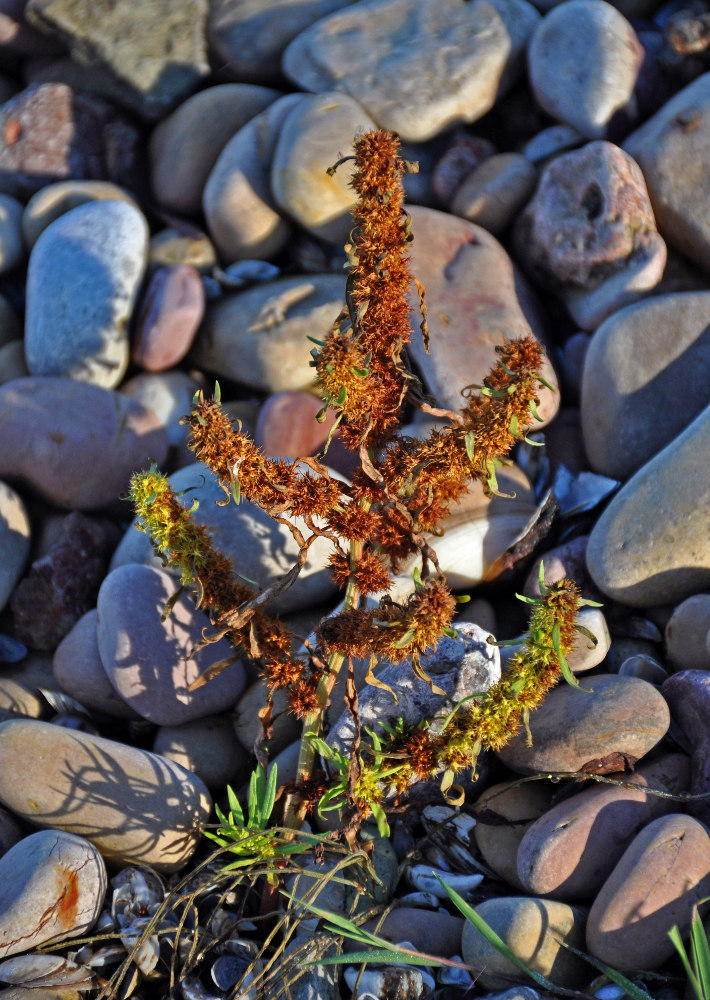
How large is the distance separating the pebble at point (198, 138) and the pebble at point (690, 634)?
10.5 feet

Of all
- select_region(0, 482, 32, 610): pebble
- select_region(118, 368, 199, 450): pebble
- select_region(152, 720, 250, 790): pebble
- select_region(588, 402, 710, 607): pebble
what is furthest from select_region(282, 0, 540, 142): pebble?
select_region(152, 720, 250, 790): pebble

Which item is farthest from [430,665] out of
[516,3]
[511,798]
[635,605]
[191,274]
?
[516,3]

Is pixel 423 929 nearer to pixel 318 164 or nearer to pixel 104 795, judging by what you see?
pixel 104 795

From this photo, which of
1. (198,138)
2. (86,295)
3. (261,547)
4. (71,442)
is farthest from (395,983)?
(198,138)

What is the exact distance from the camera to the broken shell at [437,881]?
2.36 metres

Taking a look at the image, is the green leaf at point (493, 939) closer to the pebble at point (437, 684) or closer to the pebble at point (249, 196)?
the pebble at point (437, 684)

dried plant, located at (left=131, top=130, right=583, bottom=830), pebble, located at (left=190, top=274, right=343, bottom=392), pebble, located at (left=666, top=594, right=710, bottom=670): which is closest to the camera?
dried plant, located at (left=131, top=130, right=583, bottom=830)

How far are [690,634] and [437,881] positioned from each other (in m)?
1.11

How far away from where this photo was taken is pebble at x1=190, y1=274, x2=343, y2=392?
3.75 m

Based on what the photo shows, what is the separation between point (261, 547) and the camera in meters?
3.04

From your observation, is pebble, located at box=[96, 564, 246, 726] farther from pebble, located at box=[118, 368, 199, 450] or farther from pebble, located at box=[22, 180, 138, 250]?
pebble, located at box=[22, 180, 138, 250]

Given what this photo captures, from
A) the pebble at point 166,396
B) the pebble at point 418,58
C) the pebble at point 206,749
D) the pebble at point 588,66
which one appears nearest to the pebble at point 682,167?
the pebble at point 588,66

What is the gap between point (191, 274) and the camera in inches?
153

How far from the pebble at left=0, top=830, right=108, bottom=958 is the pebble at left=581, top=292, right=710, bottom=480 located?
2.34 meters
